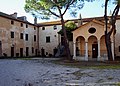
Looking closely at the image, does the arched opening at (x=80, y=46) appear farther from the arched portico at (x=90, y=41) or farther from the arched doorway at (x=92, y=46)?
the arched doorway at (x=92, y=46)

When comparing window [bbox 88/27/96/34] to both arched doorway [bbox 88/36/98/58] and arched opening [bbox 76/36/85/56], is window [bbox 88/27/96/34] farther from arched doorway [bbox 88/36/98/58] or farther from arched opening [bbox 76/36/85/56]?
arched opening [bbox 76/36/85/56]

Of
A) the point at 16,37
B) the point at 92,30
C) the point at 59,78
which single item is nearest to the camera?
the point at 59,78

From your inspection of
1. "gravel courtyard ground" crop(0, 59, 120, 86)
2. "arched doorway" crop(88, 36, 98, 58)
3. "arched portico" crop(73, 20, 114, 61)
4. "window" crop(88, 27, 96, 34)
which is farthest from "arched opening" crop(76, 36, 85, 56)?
"gravel courtyard ground" crop(0, 59, 120, 86)

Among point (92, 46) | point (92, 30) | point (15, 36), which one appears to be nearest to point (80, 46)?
point (92, 46)

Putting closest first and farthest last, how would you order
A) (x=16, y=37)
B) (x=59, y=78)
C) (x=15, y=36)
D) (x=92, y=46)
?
1. (x=59, y=78)
2. (x=92, y=46)
3. (x=15, y=36)
4. (x=16, y=37)

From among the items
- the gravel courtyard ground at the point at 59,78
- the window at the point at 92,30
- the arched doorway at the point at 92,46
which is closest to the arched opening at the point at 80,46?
the arched doorway at the point at 92,46

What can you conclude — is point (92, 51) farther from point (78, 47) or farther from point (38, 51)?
point (38, 51)

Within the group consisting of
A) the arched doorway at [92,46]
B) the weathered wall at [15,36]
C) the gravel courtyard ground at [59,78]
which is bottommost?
the gravel courtyard ground at [59,78]

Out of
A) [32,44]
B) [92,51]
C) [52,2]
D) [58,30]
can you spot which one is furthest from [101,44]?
[32,44]

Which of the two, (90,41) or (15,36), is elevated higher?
(15,36)

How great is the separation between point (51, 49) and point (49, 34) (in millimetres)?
3492

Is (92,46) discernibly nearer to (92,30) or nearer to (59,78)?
(92,30)

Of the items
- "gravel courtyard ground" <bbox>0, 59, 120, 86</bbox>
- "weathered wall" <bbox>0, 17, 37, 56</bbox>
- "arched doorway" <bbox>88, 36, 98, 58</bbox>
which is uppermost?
"weathered wall" <bbox>0, 17, 37, 56</bbox>

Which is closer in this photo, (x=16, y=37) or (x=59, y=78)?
(x=59, y=78)
